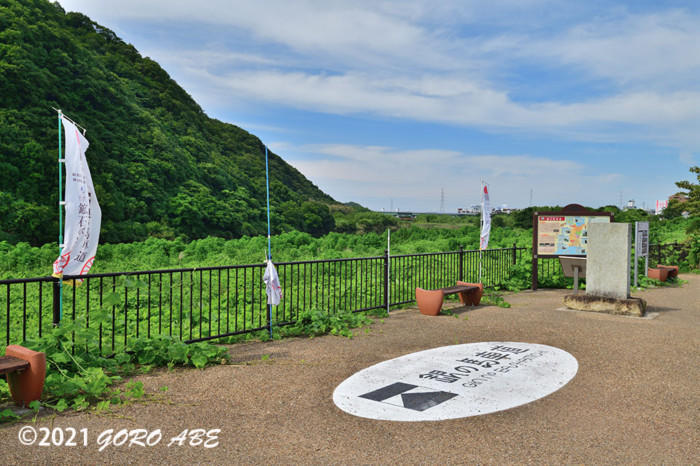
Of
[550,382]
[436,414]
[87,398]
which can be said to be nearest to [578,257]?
[550,382]

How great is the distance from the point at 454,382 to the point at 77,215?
14.6ft

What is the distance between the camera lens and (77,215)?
550 cm

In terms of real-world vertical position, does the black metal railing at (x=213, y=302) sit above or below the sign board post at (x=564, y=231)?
below

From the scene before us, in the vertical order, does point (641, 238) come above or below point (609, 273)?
above

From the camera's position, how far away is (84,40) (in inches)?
2842

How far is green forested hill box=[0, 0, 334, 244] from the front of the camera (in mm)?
39844

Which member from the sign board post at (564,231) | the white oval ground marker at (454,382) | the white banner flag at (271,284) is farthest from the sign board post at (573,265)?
the white banner flag at (271,284)

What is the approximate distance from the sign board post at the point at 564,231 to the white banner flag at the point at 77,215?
33.9 feet

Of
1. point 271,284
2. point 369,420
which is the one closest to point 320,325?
point 271,284

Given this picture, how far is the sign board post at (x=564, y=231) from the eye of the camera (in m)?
12.2

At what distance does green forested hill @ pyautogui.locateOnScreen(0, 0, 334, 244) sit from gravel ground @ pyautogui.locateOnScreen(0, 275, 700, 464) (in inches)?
1397

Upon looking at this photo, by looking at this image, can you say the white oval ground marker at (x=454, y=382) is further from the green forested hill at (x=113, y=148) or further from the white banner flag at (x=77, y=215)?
the green forested hill at (x=113, y=148)

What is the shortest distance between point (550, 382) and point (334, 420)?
8.28ft

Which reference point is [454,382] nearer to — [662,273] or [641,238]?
[641,238]
